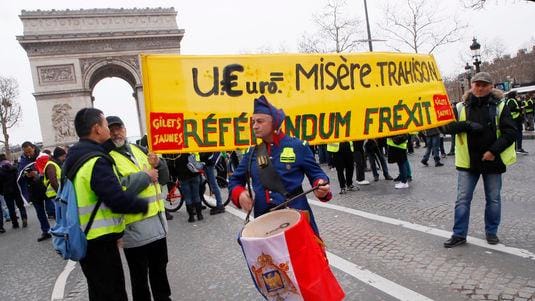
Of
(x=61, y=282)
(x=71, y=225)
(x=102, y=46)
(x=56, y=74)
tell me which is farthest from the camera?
(x=102, y=46)

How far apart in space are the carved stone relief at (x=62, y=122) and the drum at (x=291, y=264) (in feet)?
111

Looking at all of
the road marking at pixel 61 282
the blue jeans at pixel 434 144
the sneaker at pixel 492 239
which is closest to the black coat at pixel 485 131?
the sneaker at pixel 492 239

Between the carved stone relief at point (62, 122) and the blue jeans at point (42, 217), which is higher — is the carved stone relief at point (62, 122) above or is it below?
above

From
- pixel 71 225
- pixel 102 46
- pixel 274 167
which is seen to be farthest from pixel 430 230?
pixel 102 46

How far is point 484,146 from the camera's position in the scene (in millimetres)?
4637

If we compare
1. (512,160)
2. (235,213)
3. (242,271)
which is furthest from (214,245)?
(512,160)

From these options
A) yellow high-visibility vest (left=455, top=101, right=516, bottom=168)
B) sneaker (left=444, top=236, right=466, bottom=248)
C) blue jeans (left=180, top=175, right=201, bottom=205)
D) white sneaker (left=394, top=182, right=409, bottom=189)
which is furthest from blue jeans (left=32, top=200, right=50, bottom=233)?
yellow high-visibility vest (left=455, top=101, right=516, bottom=168)

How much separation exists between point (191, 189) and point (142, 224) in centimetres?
465

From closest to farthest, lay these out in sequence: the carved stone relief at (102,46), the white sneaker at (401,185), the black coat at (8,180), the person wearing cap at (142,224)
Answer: the person wearing cap at (142,224) → the white sneaker at (401,185) → the black coat at (8,180) → the carved stone relief at (102,46)

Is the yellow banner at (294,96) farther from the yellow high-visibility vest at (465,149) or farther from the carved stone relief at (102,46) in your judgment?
the carved stone relief at (102,46)

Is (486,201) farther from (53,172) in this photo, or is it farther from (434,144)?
(434,144)

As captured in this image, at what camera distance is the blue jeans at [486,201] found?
4.67 meters

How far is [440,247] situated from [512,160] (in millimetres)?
1250

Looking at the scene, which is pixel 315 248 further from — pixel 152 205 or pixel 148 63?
pixel 148 63
